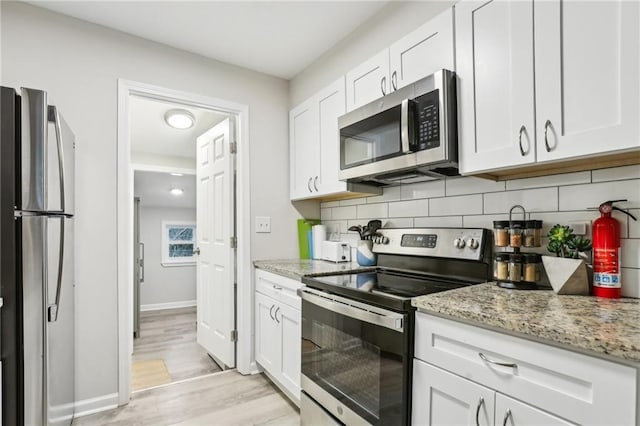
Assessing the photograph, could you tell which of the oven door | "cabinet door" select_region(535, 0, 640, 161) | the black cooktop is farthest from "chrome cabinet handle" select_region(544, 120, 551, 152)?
the oven door

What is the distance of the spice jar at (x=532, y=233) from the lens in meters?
1.38

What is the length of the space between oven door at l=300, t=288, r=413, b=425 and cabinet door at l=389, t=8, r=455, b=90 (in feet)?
3.68

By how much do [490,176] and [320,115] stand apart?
124cm

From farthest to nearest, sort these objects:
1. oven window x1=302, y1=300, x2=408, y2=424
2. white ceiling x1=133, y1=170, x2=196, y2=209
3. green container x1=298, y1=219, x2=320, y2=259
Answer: white ceiling x1=133, y1=170, x2=196, y2=209
green container x1=298, y1=219, x2=320, y2=259
oven window x1=302, y1=300, x2=408, y2=424

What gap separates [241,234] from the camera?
2604 mm

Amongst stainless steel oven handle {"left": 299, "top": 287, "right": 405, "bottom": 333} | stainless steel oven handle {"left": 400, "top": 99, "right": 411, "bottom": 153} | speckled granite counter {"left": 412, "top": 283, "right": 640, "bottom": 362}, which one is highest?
stainless steel oven handle {"left": 400, "top": 99, "right": 411, "bottom": 153}

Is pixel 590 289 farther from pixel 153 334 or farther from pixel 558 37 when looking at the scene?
pixel 153 334

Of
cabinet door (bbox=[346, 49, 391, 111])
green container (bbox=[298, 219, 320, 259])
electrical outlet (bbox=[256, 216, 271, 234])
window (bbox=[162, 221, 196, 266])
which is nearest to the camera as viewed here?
cabinet door (bbox=[346, 49, 391, 111])

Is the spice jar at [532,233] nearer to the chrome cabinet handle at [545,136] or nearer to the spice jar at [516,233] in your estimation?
the spice jar at [516,233]

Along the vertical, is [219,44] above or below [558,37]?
above

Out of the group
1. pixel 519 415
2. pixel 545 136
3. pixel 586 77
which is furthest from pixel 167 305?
pixel 586 77

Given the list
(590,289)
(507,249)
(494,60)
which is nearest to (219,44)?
(494,60)

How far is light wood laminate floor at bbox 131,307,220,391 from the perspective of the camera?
2.56m

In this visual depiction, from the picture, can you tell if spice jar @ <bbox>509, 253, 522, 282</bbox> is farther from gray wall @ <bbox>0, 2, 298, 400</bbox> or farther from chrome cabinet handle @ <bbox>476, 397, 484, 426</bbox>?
gray wall @ <bbox>0, 2, 298, 400</bbox>
